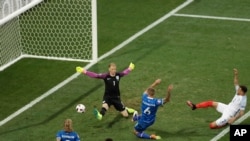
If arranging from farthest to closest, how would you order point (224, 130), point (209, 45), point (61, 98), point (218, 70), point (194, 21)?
1. point (194, 21)
2. point (209, 45)
3. point (218, 70)
4. point (61, 98)
5. point (224, 130)

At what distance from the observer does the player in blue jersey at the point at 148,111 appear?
1756 cm

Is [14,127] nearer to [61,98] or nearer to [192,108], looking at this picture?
[61,98]

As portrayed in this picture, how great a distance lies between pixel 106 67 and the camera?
22484mm

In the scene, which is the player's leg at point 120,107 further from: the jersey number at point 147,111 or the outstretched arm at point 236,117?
the outstretched arm at point 236,117

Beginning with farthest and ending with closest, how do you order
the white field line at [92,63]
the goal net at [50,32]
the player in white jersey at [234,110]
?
the goal net at [50,32], the white field line at [92,63], the player in white jersey at [234,110]

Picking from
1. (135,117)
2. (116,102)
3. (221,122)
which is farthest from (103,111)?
(221,122)

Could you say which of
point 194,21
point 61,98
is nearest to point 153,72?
point 61,98

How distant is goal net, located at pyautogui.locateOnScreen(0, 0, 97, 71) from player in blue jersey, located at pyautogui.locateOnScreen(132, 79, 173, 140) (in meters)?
5.36

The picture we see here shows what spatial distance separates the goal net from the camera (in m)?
23.0

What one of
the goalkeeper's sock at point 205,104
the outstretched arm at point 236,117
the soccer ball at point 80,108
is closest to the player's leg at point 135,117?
the soccer ball at point 80,108

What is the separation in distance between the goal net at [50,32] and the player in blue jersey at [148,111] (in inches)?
211

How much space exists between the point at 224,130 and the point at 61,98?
4695 millimetres

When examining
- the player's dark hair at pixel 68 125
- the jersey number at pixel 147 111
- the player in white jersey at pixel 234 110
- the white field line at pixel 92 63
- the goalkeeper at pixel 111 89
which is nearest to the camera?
the player's dark hair at pixel 68 125

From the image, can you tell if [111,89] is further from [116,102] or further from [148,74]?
[148,74]
